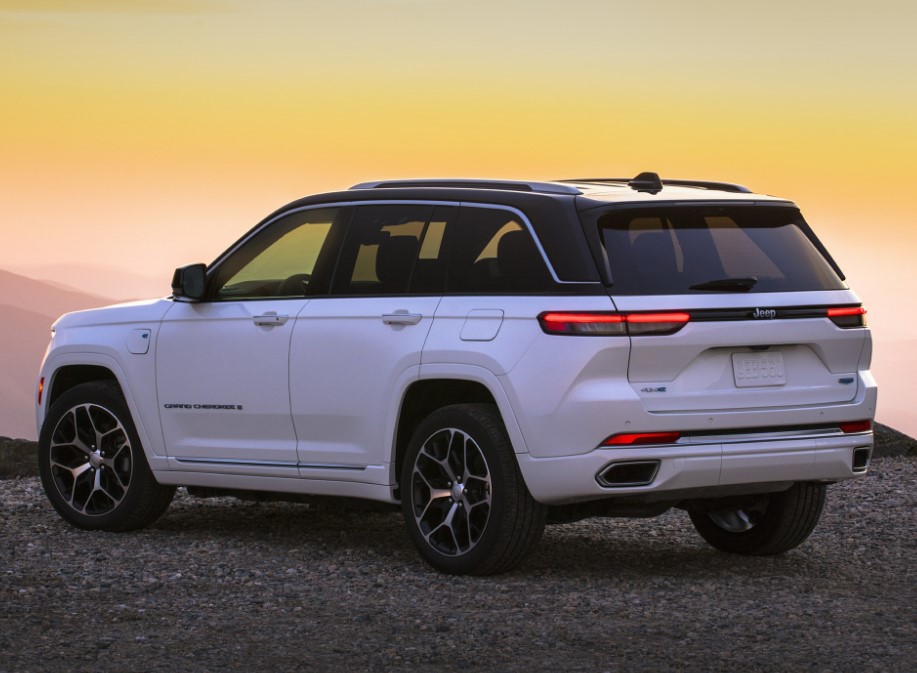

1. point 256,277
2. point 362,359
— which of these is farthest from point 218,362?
point 362,359

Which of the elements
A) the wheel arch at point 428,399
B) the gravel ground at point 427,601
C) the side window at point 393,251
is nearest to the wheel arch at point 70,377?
the gravel ground at point 427,601

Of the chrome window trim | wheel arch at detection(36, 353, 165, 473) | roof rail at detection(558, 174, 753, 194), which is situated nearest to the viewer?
the chrome window trim

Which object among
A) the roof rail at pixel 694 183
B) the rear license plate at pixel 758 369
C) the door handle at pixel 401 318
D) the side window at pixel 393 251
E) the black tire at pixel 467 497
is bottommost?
the black tire at pixel 467 497

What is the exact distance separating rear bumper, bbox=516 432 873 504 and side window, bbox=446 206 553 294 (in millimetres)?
850

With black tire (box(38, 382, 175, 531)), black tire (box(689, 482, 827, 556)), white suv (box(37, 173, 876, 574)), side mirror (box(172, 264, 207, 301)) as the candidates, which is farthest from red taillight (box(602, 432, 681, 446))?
black tire (box(38, 382, 175, 531))

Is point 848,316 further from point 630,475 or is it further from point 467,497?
point 467,497

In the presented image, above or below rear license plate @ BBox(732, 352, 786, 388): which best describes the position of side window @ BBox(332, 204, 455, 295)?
above

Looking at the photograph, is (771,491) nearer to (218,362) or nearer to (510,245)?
(510,245)

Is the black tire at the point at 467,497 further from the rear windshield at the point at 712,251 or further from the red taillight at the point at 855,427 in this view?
the red taillight at the point at 855,427

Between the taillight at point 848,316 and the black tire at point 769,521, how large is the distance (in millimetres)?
959

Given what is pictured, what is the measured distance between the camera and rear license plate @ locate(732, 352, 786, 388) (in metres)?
7.85

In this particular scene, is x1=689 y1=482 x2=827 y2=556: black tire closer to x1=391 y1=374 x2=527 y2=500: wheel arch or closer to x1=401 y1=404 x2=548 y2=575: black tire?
Result: x1=401 y1=404 x2=548 y2=575: black tire

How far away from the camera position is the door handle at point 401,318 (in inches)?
327

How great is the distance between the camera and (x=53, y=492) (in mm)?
10391
